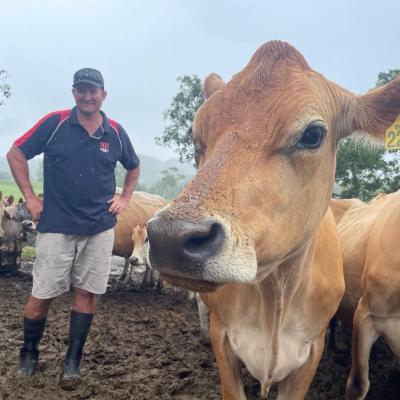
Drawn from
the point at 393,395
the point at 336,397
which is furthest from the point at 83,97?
the point at 393,395

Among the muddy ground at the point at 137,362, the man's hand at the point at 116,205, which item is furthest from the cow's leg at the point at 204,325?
the man's hand at the point at 116,205

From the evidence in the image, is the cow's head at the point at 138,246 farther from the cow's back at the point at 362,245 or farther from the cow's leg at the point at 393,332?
the cow's leg at the point at 393,332

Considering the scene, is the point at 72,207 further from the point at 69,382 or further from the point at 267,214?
the point at 267,214

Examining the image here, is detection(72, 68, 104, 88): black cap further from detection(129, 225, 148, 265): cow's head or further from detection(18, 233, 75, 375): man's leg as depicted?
detection(129, 225, 148, 265): cow's head

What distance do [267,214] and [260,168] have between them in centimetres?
19

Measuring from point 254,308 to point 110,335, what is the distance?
277 centimetres

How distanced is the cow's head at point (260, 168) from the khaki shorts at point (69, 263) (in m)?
1.67

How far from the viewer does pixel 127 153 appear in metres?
4.16

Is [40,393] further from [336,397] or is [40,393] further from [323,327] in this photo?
[336,397]

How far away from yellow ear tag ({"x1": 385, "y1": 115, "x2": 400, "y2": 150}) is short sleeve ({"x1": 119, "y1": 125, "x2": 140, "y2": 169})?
2.23 m

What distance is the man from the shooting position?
3670 mm

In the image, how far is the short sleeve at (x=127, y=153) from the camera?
161 inches

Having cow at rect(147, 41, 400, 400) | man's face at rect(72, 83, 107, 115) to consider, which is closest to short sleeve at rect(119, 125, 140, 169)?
man's face at rect(72, 83, 107, 115)

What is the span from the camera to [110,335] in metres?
5.11
